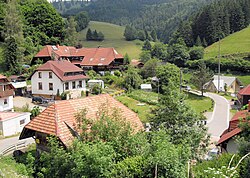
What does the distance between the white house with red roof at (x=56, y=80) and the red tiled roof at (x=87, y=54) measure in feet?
42.1

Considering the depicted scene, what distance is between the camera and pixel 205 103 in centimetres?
4469

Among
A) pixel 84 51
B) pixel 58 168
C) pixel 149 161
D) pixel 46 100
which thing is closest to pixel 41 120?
pixel 58 168

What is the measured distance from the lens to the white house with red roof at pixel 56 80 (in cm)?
3906

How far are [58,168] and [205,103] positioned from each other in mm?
36164

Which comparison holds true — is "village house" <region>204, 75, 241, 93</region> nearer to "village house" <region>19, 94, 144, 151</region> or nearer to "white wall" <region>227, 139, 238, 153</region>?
"white wall" <region>227, 139, 238, 153</region>

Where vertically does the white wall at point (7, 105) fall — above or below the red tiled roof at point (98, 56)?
below

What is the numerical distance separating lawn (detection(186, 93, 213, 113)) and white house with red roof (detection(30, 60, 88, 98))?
618 inches

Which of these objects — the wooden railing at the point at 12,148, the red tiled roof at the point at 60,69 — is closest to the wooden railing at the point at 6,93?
the red tiled roof at the point at 60,69

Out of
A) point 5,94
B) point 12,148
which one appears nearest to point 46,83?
point 5,94

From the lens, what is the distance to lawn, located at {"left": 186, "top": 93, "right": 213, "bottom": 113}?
40.3 meters

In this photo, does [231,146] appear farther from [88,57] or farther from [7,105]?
[88,57]

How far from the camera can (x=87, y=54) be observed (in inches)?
2296

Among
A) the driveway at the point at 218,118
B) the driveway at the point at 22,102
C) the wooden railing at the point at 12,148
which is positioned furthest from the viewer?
the driveway at the point at 22,102

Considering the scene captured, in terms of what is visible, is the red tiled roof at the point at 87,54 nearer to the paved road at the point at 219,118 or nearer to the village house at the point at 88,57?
the village house at the point at 88,57
